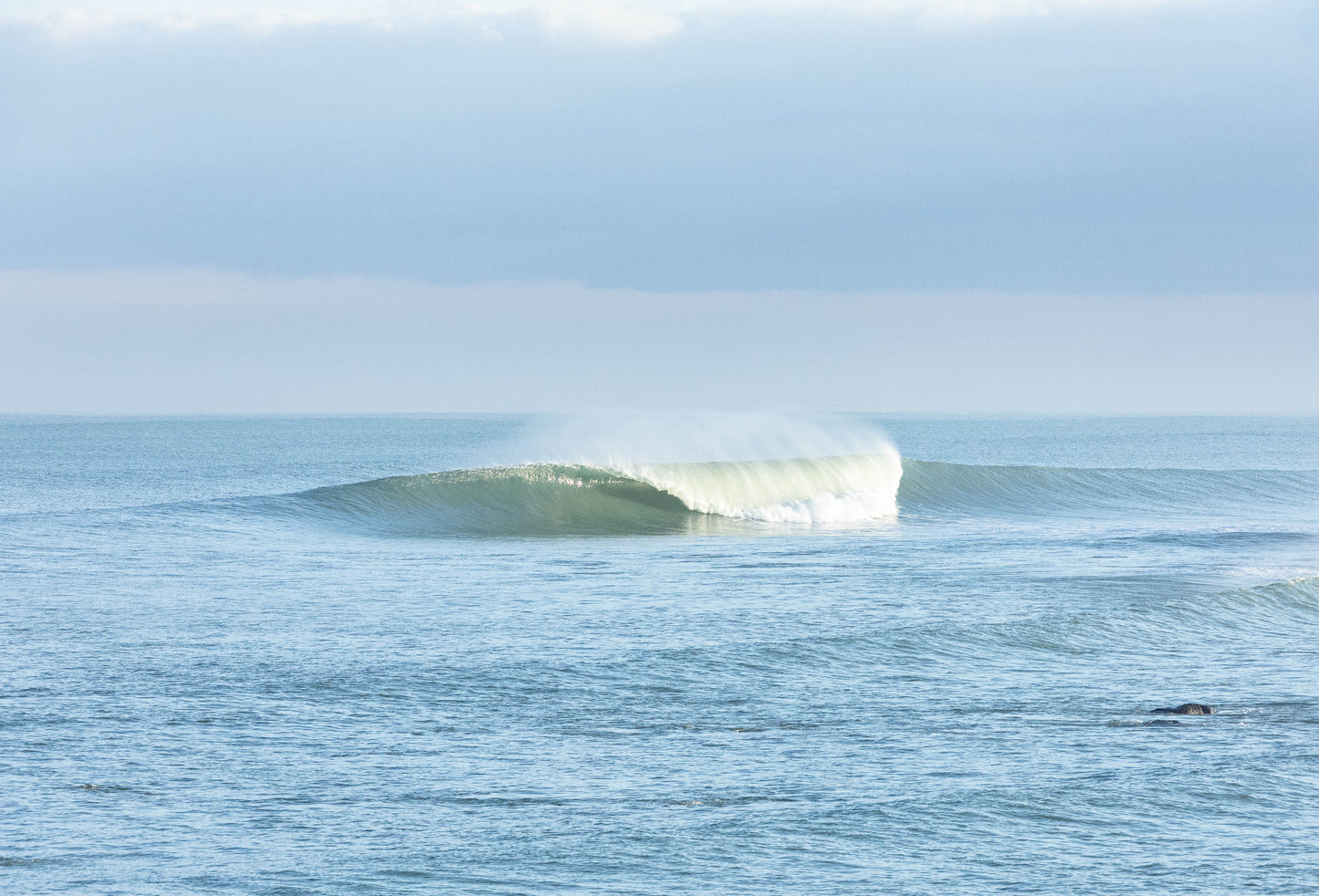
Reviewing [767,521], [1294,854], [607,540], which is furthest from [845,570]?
[1294,854]

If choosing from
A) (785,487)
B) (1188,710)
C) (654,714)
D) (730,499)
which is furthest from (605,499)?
(1188,710)

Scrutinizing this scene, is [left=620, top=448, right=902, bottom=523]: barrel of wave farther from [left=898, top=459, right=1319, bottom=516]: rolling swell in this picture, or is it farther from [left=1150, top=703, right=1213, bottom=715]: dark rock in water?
[left=1150, top=703, right=1213, bottom=715]: dark rock in water

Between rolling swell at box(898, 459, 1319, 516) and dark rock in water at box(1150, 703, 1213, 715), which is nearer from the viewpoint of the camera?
dark rock in water at box(1150, 703, 1213, 715)

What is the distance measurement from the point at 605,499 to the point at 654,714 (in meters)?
20.4

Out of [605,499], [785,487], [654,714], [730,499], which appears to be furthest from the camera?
[785,487]

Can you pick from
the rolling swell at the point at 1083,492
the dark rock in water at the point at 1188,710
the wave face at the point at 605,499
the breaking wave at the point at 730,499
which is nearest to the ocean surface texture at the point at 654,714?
the dark rock in water at the point at 1188,710

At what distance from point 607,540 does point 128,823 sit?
17282mm

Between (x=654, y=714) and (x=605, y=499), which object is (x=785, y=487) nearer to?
(x=605, y=499)

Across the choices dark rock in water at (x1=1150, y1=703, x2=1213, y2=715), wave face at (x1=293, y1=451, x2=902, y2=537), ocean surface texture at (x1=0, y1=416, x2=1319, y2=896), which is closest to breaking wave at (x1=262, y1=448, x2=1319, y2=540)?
wave face at (x1=293, y1=451, x2=902, y2=537)

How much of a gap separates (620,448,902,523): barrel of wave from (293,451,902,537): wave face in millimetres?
28

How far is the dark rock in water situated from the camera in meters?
9.48

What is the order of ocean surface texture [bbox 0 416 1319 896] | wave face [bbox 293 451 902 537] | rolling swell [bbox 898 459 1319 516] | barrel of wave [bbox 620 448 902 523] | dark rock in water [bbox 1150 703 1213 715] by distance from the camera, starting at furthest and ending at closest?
1. rolling swell [bbox 898 459 1319 516]
2. barrel of wave [bbox 620 448 902 523]
3. wave face [bbox 293 451 902 537]
4. dark rock in water [bbox 1150 703 1213 715]
5. ocean surface texture [bbox 0 416 1319 896]

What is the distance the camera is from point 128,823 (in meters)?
6.87

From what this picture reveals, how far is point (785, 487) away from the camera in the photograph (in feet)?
104
